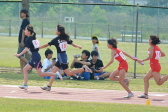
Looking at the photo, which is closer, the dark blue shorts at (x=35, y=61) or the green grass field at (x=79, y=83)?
the dark blue shorts at (x=35, y=61)

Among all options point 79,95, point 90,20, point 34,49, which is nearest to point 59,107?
point 79,95

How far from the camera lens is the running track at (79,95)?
34.9 ft

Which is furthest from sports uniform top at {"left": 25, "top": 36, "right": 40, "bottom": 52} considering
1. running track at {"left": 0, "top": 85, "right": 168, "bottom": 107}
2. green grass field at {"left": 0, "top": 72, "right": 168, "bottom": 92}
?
green grass field at {"left": 0, "top": 72, "right": 168, "bottom": 92}

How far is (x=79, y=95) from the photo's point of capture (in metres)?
11.3

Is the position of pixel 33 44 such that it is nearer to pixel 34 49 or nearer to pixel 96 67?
pixel 34 49

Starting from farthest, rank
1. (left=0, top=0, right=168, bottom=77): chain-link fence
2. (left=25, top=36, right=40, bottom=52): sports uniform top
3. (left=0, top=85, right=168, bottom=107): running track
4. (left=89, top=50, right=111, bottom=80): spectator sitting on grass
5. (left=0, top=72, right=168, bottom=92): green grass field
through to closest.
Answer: (left=0, top=0, right=168, bottom=77): chain-link fence
(left=89, top=50, right=111, bottom=80): spectator sitting on grass
(left=0, top=72, right=168, bottom=92): green grass field
(left=25, top=36, right=40, bottom=52): sports uniform top
(left=0, top=85, right=168, bottom=107): running track

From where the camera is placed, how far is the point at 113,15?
33.8 m

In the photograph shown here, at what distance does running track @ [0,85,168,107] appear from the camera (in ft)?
34.9

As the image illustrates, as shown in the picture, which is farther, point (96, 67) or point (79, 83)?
point (96, 67)

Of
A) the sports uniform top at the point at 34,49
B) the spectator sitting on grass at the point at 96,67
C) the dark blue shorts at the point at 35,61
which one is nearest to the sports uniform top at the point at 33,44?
the sports uniform top at the point at 34,49

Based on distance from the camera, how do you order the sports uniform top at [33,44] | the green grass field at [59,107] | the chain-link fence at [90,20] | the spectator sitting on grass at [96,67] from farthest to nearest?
the chain-link fence at [90,20] → the spectator sitting on grass at [96,67] → the sports uniform top at [33,44] → the green grass field at [59,107]

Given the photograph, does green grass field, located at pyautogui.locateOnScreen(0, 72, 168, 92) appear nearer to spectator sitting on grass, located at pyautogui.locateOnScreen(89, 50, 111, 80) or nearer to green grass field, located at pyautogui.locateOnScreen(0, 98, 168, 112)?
spectator sitting on grass, located at pyautogui.locateOnScreen(89, 50, 111, 80)

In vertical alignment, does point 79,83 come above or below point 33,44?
below

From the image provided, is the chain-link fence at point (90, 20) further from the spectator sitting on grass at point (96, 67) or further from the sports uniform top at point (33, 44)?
the sports uniform top at point (33, 44)
